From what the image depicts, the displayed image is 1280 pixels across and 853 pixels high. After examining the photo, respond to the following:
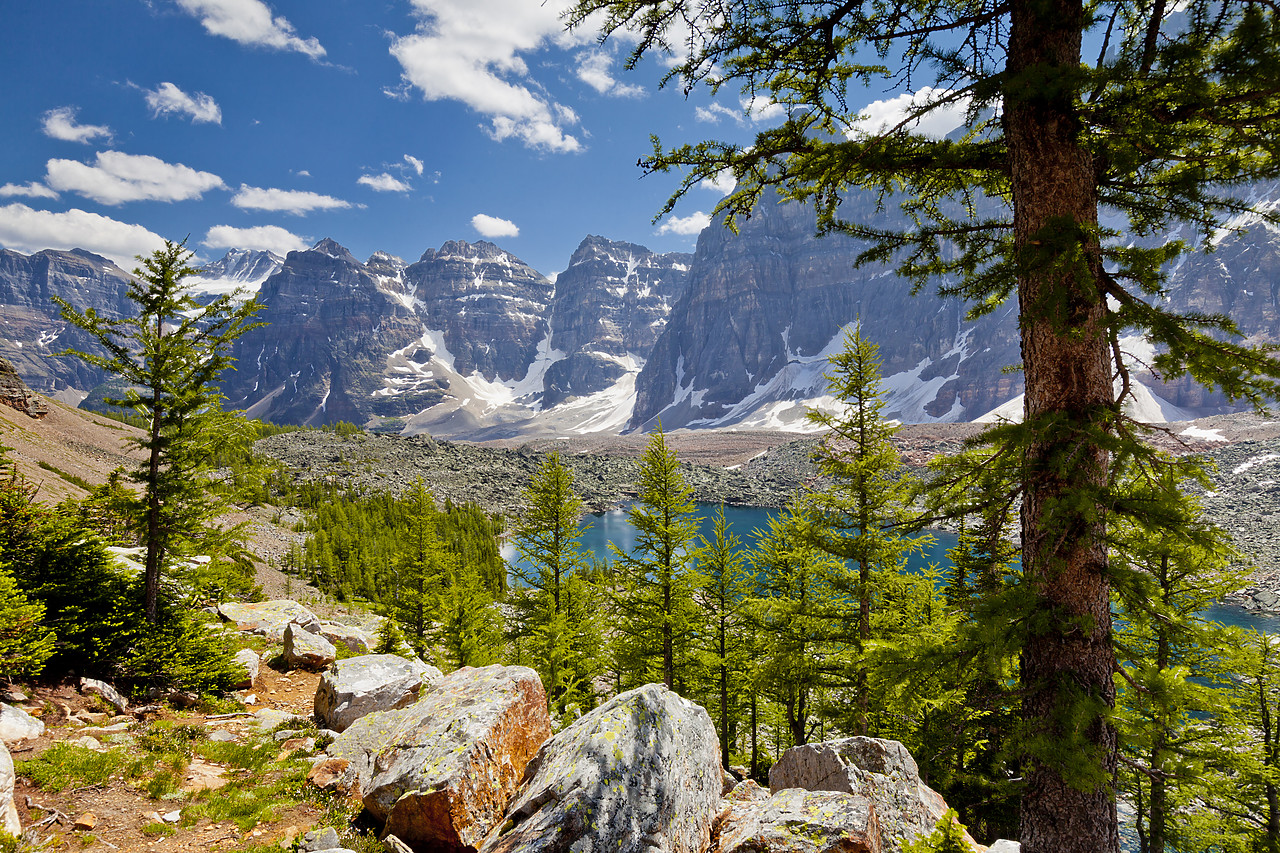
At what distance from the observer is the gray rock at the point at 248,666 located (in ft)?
36.3

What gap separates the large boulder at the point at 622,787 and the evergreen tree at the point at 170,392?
7.99m

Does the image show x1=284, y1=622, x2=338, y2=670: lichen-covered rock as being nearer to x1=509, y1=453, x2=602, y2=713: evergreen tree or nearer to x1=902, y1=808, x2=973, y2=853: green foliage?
x1=509, y1=453, x2=602, y2=713: evergreen tree

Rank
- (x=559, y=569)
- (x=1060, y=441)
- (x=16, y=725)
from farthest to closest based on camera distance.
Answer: (x=559, y=569), (x=16, y=725), (x=1060, y=441)

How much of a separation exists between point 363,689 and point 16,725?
4390 millimetres

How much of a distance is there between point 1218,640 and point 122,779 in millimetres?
11236

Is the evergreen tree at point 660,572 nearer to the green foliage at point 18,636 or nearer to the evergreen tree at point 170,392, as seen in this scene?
the evergreen tree at point 170,392

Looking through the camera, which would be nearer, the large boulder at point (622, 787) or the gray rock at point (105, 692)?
the large boulder at point (622, 787)

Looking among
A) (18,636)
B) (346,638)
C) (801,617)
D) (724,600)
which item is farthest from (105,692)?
(724,600)

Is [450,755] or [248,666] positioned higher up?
[450,755]

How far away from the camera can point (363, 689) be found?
9.92 m

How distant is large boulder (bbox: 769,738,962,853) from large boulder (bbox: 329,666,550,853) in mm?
4372

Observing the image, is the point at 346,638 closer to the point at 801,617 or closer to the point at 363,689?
the point at 363,689

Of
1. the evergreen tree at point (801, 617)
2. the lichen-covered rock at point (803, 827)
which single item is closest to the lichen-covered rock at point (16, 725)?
the lichen-covered rock at point (803, 827)

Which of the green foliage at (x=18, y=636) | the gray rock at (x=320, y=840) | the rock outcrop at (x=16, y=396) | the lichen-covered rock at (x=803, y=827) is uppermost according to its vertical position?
the rock outcrop at (x=16, y=396)
